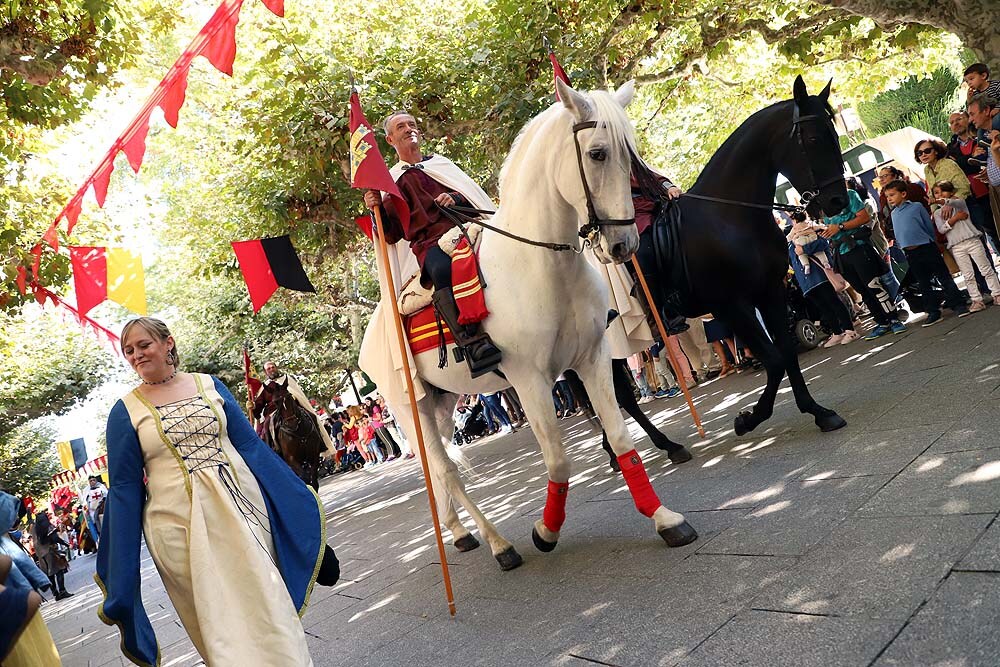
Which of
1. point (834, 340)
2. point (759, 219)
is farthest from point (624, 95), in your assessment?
point (834, 340)

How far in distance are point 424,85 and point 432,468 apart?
28.4 ft

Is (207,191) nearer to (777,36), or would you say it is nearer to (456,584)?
(777,36)

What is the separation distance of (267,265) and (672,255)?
10.9 feet

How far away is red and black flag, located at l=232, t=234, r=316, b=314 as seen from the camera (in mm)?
5984

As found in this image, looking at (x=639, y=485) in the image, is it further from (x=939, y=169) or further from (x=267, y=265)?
(x=939, y=169)

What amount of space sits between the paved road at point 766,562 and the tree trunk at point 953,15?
4007 millimetres

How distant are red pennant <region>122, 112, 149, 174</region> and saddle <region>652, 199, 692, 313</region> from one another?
4817 millimetres

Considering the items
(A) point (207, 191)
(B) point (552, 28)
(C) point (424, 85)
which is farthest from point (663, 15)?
(A) point (207, 191)

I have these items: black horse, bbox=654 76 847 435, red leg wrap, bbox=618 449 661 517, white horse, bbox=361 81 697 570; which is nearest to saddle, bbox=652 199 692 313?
black horse, bbox=654 76 847 435

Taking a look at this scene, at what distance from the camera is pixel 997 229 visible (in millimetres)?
8039

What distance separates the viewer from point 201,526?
3271 millimetres

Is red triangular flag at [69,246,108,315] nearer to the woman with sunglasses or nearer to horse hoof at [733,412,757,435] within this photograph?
horse hoof at [733,412,757,435]

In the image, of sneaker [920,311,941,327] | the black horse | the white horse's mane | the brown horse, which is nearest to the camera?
the white horse's mane

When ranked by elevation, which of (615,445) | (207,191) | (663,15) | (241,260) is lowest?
(615,445)
